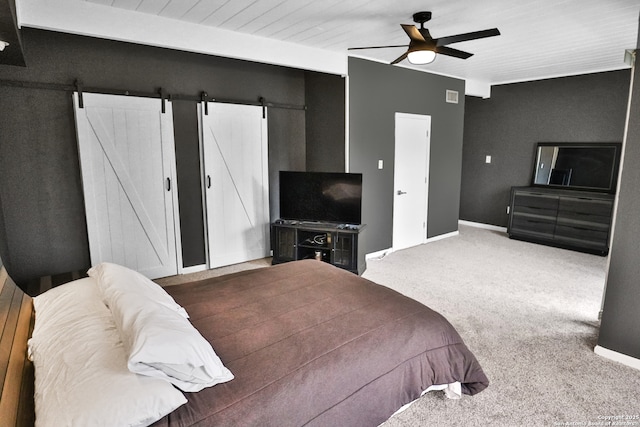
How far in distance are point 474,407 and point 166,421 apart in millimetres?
1677

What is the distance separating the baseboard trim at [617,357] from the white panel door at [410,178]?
9.34 ft

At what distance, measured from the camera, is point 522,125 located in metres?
6.16

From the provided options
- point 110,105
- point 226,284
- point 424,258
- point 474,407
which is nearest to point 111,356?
point 226,284

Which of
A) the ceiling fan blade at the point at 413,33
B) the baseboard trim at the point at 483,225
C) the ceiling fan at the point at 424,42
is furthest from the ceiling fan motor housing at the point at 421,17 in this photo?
the baseboard trim at the point at 483,225

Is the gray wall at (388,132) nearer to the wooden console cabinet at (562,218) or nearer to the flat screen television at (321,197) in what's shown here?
the flat screen television at (321,197)

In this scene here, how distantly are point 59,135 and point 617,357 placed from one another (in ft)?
16.2

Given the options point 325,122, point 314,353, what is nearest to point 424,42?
point 325,122

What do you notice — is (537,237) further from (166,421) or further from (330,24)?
(166,421)

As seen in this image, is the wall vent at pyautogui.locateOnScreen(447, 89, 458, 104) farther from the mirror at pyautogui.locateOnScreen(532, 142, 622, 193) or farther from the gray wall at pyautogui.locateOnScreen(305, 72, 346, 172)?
the gray wall at pyautogui.locateOnScreen(305, 72, 346, 172)

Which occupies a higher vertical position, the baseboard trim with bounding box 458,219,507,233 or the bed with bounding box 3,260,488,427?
the bed with bounding box 3,260,488,427

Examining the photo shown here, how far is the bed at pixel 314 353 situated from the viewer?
4.48 feet

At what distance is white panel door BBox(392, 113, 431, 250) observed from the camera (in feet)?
16.8

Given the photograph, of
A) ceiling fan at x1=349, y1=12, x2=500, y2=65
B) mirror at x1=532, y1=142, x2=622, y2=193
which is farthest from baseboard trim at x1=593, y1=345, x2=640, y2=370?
mirror at x1=532, y1=142, x2=622, y2=193

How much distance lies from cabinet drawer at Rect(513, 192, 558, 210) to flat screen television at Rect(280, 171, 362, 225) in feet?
10.3
